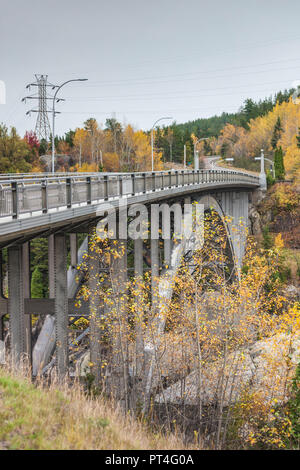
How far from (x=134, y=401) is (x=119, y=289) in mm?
3395

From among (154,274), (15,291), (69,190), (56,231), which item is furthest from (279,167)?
(15,291)

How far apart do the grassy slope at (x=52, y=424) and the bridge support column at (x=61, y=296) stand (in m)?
2.33

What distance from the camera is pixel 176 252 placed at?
19.8m

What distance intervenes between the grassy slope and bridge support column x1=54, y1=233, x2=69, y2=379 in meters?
2.33

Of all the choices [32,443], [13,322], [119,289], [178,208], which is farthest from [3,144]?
[32,443]

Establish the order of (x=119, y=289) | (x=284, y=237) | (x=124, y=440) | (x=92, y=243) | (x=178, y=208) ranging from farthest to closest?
(x=284, y=237)
(x=178, y=208)
(x=119, y=289)
(x=92, y=243)
(x=124, y=440)

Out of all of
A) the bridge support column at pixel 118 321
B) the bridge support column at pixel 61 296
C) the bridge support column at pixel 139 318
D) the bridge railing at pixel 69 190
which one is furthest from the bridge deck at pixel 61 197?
the bridge support column at pixel 139 318

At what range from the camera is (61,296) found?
36.6 feet

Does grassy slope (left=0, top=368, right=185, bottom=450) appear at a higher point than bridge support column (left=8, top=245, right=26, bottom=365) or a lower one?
lower

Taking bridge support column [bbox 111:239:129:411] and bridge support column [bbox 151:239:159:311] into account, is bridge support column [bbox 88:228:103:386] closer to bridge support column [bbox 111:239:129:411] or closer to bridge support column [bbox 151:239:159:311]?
bridge support column [bbox 111:239:129:411]

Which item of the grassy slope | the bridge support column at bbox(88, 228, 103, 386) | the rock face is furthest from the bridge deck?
the rock face

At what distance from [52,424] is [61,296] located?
160 inches

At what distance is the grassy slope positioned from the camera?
22.7 feet
